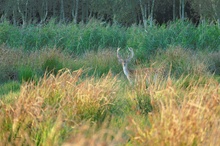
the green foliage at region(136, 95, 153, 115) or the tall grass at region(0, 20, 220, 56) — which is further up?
the green foliage at region(136, 95, 153, 115)

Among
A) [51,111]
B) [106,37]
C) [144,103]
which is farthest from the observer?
[106,37]

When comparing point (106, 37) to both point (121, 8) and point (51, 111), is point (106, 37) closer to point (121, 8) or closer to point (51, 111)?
point (51, 111)

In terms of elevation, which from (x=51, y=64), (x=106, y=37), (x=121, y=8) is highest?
(x=51, y=64)

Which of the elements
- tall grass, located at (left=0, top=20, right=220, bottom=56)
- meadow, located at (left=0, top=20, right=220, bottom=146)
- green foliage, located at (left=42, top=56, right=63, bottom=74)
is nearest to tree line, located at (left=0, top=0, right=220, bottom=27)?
tall grass, located at (left=0, top=20, right=220, bottom=56)

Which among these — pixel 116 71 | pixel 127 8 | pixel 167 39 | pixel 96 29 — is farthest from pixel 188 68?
pixel 127 8

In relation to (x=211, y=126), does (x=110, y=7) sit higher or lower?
lower

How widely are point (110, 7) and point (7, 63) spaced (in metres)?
31.2

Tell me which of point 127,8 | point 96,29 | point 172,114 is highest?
point 172,114

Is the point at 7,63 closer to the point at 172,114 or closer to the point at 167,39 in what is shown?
the point at 167,39

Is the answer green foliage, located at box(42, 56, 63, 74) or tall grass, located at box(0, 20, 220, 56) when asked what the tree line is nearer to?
tall grass, located at box(0, 20, 220, 56)

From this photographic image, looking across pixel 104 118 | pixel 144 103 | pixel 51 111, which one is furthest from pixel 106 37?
pixel 51 111

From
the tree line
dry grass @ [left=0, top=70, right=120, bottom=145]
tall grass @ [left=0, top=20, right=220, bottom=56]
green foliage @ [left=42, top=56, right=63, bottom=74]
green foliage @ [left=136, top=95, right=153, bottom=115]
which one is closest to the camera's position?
dry grass @ [left=0, top=70, right=120, bottom=145]

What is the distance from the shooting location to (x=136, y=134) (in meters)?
5.35

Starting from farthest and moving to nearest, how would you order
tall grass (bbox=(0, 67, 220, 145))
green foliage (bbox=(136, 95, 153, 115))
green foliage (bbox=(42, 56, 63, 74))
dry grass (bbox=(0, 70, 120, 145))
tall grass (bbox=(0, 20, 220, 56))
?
tall grass (bbox=(0, 20, 220, 56)) < green foliage (bbox=(42, 56, 63, 74)) < green foliage (bbox=(136, 95, 153, 115)) < dry grass (bbox=(0, 70, 120, 145)) < tall grass (bbox=(0, 67, 220, 145))
